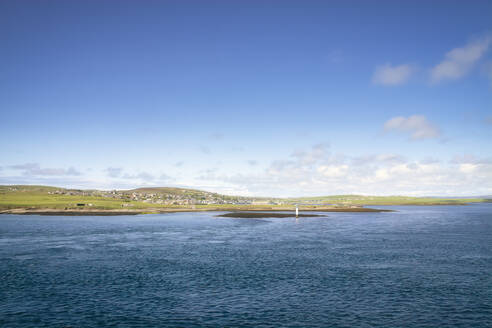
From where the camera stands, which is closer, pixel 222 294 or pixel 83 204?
pixel 222 294

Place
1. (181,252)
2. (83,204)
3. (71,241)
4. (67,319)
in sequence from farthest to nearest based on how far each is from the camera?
(83,204) < (71,241) < (181,252) < (67,319)

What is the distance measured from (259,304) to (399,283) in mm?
19034

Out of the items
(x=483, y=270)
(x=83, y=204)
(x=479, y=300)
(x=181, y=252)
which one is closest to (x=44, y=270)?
(x=181, y=252)

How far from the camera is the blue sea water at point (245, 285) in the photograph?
29.6 meters

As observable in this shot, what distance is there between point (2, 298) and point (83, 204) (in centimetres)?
16855

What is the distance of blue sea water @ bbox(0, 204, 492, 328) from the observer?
29.6 metres

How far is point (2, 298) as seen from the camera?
3569 centimetres

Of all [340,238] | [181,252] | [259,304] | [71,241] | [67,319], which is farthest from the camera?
[340,238]

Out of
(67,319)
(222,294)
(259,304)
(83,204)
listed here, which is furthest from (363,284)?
(83,204)

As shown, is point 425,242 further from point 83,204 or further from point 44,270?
point 83,204

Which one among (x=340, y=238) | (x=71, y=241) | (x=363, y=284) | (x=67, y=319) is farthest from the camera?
(x=340, y=238)

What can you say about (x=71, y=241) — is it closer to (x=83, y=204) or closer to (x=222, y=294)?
(x=222, y=294)

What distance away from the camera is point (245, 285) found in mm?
40219

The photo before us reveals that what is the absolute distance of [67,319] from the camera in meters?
29.3
